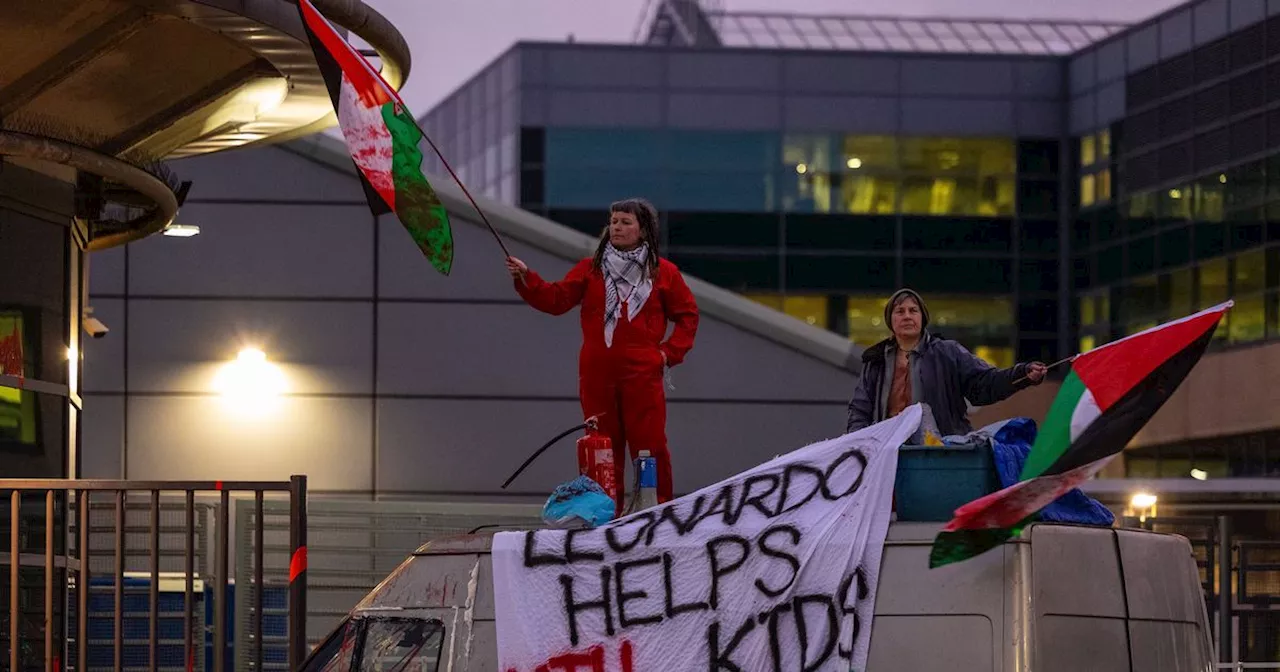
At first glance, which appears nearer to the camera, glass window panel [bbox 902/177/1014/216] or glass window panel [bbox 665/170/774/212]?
glass window panel [bbox 665/170/774/212]

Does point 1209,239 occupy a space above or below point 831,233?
below

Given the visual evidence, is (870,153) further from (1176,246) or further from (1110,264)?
(1176,246)

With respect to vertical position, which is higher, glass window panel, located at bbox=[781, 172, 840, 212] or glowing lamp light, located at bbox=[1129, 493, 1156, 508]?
Result: glass window panel, located at bbox=[781, 172, 840, 212]

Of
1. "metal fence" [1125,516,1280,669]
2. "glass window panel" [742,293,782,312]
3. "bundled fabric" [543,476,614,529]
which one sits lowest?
"metal fence" [1125,516,1280,669]

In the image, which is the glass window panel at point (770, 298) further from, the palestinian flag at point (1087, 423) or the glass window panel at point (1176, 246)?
the palestinian flag at point (1087, 423)

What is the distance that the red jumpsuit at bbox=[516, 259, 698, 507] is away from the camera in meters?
9.90

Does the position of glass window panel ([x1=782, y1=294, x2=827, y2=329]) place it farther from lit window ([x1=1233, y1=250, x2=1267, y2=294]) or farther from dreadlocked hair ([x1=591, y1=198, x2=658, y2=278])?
dreadlocked hair ([x1=591, y1=198, x2=658, y2=278])

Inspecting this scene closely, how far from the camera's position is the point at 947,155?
169 feet

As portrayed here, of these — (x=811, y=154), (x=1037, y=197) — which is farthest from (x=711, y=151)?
(x=1037, y=197)

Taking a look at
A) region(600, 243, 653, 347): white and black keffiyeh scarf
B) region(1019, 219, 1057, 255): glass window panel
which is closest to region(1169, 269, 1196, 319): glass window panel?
region(1019, 219, 1057, 255): glass window panel

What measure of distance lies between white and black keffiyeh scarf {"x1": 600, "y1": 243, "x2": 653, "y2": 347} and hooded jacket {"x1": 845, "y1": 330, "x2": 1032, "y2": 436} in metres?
1.15

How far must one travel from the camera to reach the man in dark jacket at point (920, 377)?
920 cm

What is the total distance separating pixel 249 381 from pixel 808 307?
30.8m

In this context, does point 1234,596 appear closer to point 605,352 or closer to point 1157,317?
point 605,352
